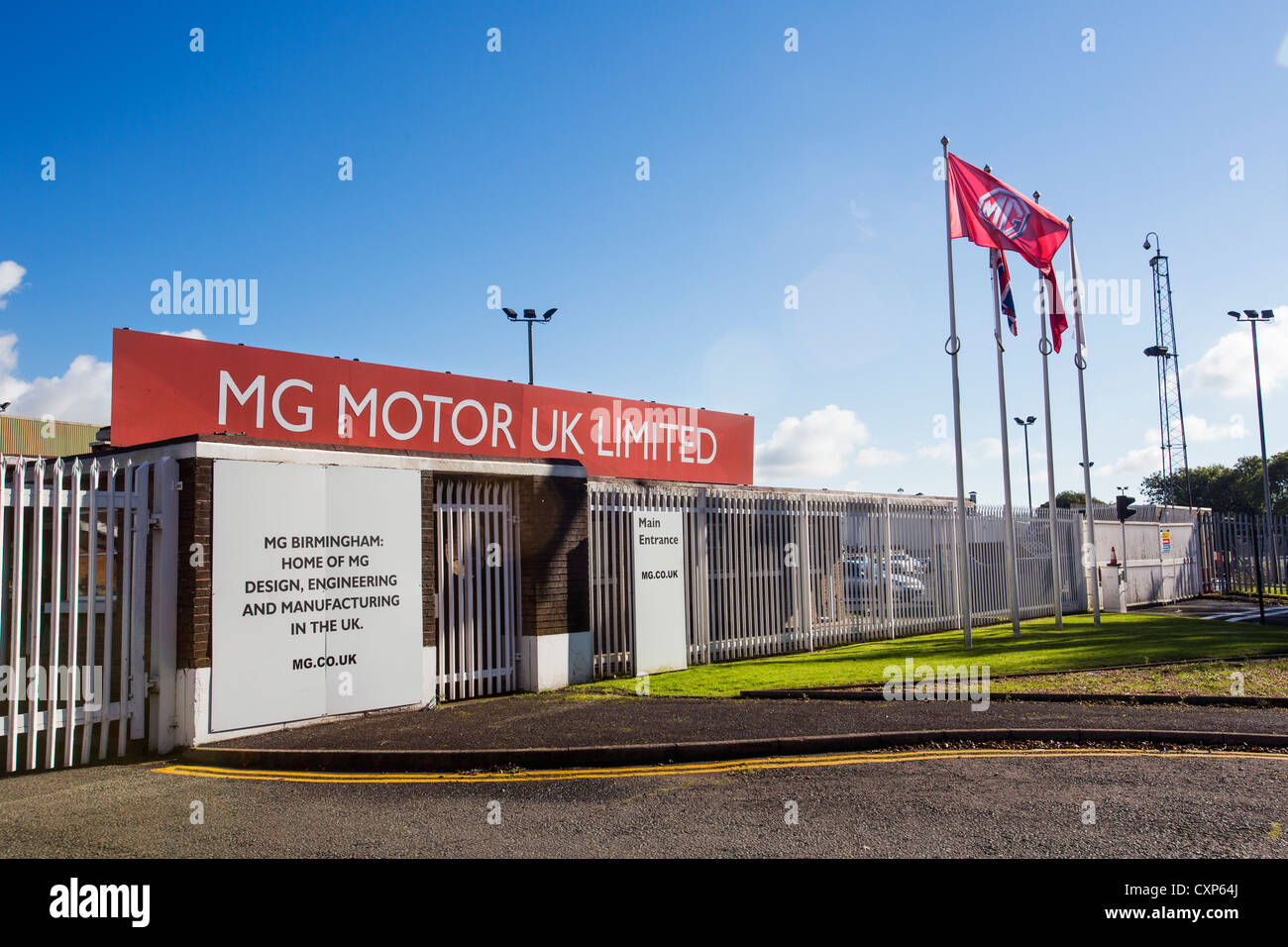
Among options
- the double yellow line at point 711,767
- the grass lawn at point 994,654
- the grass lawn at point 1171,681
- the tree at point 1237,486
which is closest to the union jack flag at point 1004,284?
the grass lawn at point 994,654

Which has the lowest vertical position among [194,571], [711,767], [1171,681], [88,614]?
[711,767]

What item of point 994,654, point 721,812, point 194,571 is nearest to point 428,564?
point 194,571

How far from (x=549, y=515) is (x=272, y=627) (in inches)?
158

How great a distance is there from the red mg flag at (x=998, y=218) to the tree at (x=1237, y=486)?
57.7m

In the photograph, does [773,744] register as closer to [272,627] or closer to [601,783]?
[601,783]

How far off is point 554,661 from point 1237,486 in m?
72.7

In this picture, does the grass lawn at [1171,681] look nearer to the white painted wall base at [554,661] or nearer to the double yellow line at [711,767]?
the double yellow line at [711,767]

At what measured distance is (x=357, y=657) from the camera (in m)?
9.74

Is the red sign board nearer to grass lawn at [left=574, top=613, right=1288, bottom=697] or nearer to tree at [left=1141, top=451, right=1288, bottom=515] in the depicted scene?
grass lawn at [left=574, top=613, right=1288, bottom=697]

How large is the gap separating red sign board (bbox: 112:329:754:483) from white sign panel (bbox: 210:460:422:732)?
1.46 m

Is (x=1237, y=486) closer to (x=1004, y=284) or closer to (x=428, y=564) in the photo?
(x=1004, y=284)

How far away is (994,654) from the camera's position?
14008 mm

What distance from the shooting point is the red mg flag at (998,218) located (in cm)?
1471
